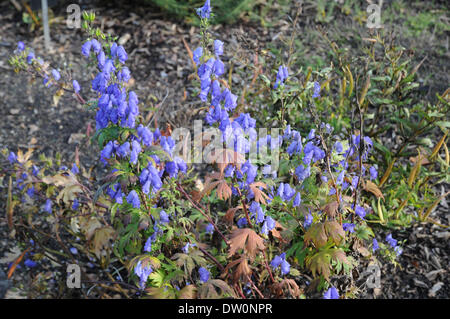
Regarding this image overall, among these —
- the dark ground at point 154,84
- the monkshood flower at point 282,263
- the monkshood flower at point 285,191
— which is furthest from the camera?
the dark ground at point 154,84

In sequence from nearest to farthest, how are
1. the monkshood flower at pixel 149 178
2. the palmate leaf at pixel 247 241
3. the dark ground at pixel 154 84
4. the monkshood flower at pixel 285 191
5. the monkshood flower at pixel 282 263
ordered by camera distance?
the monkshood flower at pixel 149 178
the palmate leaf at pixel 247 241
the monkshood flower at pixel 285 191
the monkshood flower at pixel 282 263
the dark ground at pixel 154 84

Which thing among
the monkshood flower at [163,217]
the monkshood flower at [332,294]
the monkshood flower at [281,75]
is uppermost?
the monkshood flower at [281,75]

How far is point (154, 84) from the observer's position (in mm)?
4996

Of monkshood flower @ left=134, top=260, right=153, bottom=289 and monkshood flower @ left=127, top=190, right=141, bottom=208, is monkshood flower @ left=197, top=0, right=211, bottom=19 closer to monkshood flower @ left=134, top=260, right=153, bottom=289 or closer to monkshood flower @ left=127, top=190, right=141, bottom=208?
monkshood flower @ left=127, top=190, right=141, bottom=208

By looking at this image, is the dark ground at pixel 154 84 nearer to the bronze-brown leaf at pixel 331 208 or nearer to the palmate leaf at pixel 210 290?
the bronze-brown leaf at pixel 331 208

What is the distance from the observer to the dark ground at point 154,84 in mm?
3549

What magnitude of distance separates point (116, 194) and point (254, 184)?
65 cm

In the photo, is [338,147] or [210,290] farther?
[338,147]

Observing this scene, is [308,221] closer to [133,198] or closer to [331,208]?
[331,208]

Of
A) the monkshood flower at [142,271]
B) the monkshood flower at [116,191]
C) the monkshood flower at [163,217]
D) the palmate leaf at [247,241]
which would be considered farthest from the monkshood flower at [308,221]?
the monkshood flower at [116,191]

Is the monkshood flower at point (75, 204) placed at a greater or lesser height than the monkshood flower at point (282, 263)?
greater

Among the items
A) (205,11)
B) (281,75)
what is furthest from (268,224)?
(205,11)

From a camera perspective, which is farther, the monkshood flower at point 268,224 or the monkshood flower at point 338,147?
the monkshood flower at point 338,147
